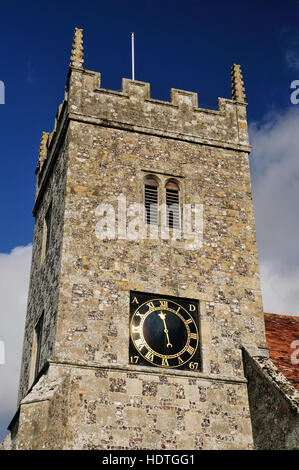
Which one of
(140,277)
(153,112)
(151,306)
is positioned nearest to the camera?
(151,306)

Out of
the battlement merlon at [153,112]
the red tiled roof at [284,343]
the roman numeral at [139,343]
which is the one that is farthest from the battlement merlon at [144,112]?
the roman numeral at [139,343]

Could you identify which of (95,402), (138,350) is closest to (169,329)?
(138,350)

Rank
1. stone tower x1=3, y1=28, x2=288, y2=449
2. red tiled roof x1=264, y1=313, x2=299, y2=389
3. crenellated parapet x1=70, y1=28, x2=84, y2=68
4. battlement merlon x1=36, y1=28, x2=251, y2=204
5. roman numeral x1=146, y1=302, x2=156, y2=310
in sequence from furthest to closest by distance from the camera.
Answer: crenellated parapet x1=70, y1=28, x2=84, y2=68, battlement merlon x1=36, y1=28, x2=251, y2=204, roman numeral x1=146, y1=302, x2=156, y2=310, red tiled roof x1=264, y1=313, x2=299, y2=389, stone tower x1=3, y1=28, x2=288, y2=449

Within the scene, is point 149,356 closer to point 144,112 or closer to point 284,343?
point 284,343

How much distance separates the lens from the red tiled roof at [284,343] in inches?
632

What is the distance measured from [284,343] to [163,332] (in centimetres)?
375

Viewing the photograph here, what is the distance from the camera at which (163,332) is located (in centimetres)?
1598

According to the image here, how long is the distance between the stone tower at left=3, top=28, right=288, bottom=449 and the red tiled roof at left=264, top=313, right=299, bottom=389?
696mm

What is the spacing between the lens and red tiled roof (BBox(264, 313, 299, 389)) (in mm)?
16047

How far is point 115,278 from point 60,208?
272 cm

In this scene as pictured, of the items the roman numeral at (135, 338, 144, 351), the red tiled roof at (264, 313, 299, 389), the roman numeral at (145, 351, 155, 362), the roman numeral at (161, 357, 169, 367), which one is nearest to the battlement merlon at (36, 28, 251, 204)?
the red tiled roof at (264, 313, 299, 389)

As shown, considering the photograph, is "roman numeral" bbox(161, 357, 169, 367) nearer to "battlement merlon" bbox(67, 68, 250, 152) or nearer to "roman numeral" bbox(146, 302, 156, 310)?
"roman numeral" bbox(146, 302, 156, 310)

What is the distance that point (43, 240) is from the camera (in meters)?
19.7

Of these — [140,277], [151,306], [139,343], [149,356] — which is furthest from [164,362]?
[140,277]
